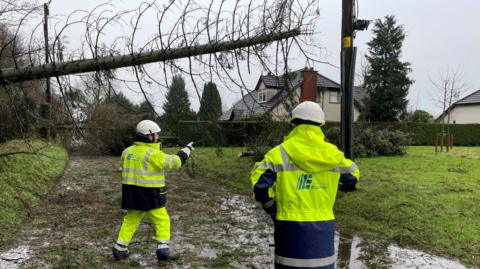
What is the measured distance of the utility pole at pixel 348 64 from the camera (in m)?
7.73

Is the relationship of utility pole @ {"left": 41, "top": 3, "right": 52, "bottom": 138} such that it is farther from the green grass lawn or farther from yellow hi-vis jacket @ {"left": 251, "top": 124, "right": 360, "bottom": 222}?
yellow hi-vis jacket @ {"left": 251, "top": 124, "right": 360, "bottom": 222}

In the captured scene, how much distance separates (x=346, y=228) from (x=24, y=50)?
537 centimetres

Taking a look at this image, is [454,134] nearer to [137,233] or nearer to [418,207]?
[418,207]

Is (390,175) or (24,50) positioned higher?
(24,50)

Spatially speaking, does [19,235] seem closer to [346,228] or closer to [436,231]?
[346,228]

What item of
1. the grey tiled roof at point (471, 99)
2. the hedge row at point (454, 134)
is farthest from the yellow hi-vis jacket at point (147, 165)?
the grey tiled roof at point (471, 99)

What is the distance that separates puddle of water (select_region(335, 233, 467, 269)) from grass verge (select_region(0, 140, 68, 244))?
3.84m

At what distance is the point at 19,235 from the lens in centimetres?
630

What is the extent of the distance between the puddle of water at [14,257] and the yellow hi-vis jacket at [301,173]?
3.68m

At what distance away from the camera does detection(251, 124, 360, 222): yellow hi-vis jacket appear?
2922mm

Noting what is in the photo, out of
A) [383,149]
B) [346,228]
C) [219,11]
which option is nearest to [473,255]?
[346,228]

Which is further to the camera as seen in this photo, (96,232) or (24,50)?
(96,232)

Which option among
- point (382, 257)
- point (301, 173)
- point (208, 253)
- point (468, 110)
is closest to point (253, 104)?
point (301, 173)

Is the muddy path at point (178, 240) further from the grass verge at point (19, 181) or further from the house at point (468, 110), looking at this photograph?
the house at point (468, 110)
